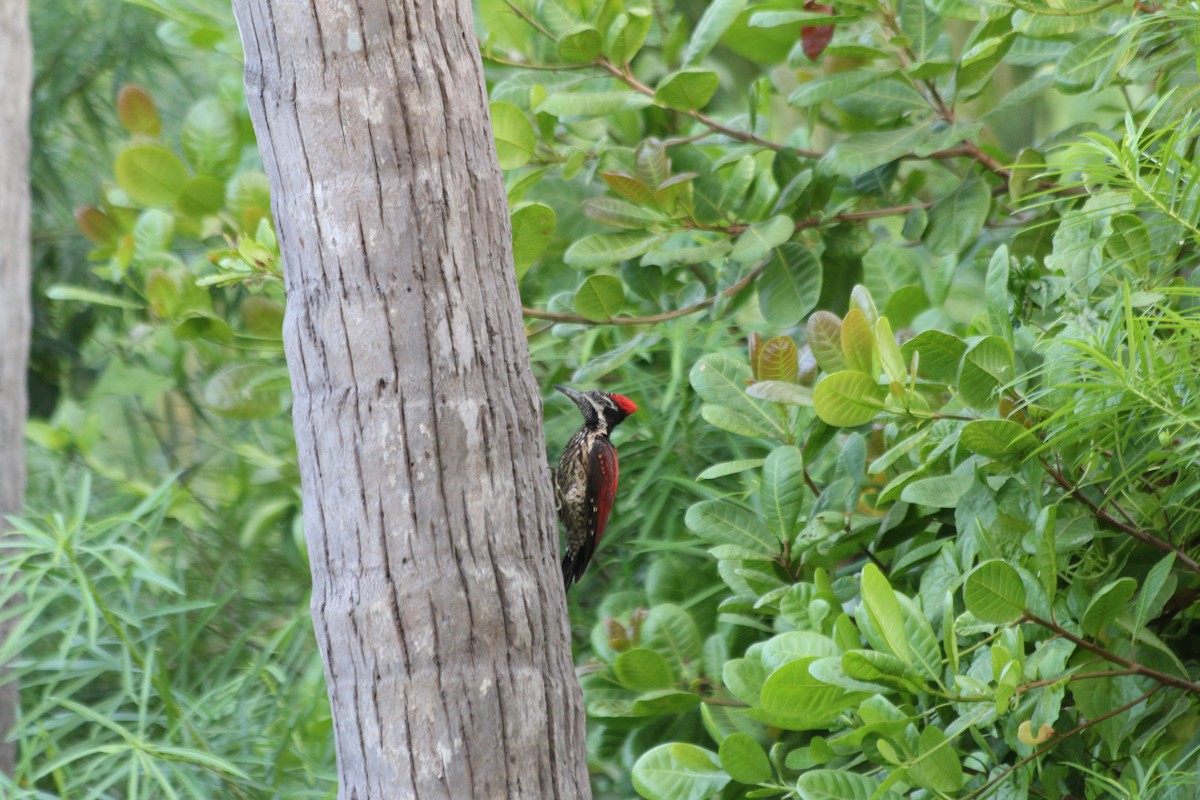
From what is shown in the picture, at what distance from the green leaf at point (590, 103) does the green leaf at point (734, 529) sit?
725 mm

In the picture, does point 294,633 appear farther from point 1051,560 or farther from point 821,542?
point 1051,560

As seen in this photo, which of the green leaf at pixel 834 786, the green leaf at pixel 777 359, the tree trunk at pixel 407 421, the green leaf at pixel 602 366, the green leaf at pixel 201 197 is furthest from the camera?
the green leaf at pixel 201 197

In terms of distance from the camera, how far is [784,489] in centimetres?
175

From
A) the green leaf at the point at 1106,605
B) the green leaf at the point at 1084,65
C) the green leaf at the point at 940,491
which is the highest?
the green leaf at the point at 1084,65

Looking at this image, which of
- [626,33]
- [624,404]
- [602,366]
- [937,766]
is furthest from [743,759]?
[626,33]

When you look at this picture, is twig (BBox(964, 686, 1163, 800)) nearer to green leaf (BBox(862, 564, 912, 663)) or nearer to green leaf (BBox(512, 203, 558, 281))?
green leaf (BBox(862, 564, 912, 663))

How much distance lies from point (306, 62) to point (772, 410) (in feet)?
3.00

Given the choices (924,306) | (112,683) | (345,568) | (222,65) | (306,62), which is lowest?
(112,683)

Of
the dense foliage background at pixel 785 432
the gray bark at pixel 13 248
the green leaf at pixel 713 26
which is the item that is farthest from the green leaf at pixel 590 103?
the gray bark at pixel 13 248

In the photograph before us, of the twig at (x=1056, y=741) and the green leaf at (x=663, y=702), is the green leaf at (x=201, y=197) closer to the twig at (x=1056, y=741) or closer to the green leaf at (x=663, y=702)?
the green leaf at (x=663, y=702)

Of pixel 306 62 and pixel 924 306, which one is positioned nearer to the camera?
pixel 306 62

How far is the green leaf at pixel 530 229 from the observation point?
1.85m

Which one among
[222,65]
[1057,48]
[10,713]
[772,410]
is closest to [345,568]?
[772,410]

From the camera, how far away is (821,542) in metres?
1.81
